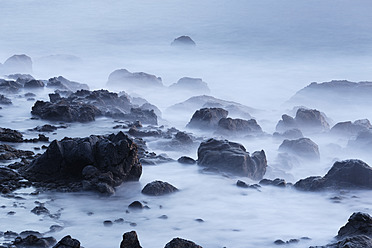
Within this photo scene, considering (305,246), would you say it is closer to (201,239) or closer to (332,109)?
(201,239)

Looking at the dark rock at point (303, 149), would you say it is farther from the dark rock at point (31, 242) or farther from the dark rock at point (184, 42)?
the dark rock at point (184, 42)

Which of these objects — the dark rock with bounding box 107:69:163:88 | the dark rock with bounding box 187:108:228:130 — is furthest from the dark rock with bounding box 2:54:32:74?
the dark rock with bounding box 187:108:228:130

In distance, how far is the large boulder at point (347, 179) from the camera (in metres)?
13.1

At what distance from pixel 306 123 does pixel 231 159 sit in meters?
12.4

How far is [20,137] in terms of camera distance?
49.7 ft

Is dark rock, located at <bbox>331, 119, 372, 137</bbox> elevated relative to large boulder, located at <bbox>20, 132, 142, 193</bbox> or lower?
elevated

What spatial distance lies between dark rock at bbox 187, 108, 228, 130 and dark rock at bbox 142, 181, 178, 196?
10087 millimetres

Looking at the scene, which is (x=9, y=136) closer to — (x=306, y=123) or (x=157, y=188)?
(x=157, y=188)

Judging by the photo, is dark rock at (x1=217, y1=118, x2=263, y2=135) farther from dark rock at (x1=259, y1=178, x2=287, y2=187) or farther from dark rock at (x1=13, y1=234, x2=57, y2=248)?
dark rock at (x1=13, y1=234, x2=57, y2=248)

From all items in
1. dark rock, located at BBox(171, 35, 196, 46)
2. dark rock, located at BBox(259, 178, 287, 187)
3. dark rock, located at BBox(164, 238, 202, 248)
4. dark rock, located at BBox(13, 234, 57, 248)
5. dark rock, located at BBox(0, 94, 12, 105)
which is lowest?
dark rock, located at BBox(13, 234, 57, 248)

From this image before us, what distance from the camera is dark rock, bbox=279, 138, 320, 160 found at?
20703 millimetres

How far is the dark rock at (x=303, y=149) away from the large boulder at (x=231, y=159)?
5.85 m

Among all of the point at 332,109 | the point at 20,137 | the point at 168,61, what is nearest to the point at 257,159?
the point at 20,137

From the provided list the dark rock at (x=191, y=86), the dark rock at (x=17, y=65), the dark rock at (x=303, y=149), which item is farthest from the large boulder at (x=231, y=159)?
the dark rock at (x=17, y=65)
